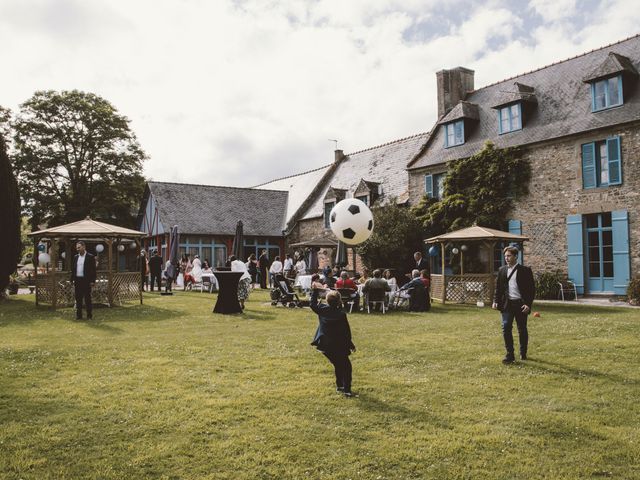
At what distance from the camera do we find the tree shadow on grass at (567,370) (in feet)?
22.6

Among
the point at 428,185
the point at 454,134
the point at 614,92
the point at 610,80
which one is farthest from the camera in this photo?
the point at 428,185

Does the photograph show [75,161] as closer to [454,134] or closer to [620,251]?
[454,134]

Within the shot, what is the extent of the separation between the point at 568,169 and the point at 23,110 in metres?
32.8

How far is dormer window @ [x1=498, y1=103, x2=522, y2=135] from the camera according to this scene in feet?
71.5

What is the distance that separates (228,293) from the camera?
14.6 m

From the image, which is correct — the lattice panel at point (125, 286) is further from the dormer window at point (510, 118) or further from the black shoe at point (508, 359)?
the dormer window at point (510, 118)

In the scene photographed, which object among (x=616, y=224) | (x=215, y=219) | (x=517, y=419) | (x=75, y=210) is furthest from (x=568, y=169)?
A: (x=75, y=210)

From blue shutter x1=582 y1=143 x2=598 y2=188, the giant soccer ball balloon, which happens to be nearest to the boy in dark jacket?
the giant soccer ball balloon

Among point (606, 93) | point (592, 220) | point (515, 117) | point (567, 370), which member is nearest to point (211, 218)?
point (515, 117)

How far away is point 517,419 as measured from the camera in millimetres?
5379

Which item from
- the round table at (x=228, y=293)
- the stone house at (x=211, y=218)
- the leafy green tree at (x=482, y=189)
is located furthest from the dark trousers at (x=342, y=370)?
the stone house at (x=211, y=218)

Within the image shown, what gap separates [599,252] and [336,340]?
15521mm

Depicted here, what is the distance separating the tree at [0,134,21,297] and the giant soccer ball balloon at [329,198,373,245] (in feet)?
37.6

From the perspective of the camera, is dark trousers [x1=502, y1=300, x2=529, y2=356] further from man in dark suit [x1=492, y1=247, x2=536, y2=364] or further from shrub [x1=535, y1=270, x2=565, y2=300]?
shrub [x1=535, y1=270, x2=565, y2=300]
